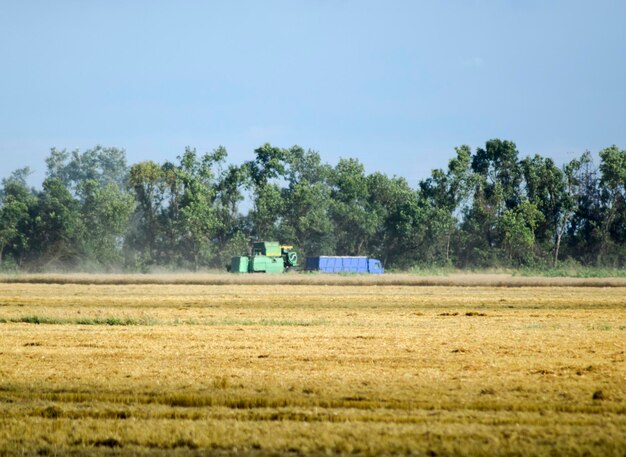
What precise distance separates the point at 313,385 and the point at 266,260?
74.7m

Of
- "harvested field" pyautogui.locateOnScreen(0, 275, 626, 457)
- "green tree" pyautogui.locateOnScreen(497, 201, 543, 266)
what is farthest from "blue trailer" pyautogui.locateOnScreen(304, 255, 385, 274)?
"harvested field" pyautogui.locateOnScreen(0, 275, 626, 457)

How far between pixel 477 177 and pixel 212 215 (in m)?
28.9

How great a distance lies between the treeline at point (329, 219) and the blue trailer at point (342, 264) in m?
7.44

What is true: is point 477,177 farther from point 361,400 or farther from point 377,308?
point 361,400

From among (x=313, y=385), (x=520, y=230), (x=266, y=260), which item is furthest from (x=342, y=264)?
(x=313, y=385)

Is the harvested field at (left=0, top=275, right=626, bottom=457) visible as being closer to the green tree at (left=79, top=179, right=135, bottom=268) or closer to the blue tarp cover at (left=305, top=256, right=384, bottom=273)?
the blue tarp cover at (left=305, top=256, right=384, bottom=273)

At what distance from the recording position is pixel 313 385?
707 inches

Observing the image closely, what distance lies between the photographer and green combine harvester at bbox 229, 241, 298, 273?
300ft

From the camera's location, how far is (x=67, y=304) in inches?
1714

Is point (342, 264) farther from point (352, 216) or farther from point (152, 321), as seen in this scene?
point (152, 321)

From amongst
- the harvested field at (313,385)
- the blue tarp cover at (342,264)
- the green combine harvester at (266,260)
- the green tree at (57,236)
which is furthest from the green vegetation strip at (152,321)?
the green tree at (57,236)

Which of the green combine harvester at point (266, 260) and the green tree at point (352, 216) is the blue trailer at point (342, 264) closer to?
the green combine harvester at point (266, 260)

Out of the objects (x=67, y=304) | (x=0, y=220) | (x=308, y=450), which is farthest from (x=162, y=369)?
(x=0, y=220)

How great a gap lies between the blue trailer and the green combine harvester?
8.97ft
